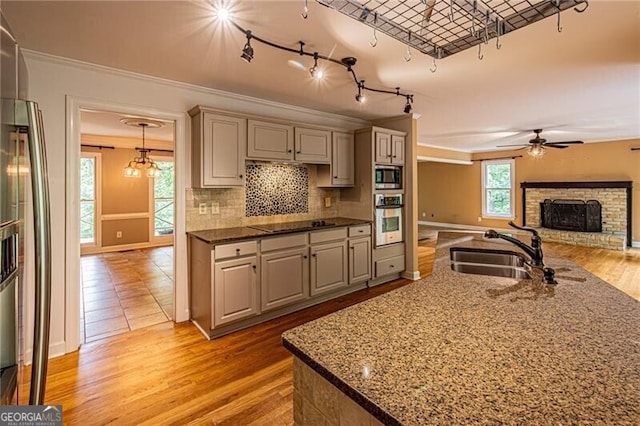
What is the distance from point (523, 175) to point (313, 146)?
23.2 feet

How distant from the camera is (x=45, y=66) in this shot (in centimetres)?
249

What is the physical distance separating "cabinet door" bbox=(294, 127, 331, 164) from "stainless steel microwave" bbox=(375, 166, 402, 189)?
0.76 meters

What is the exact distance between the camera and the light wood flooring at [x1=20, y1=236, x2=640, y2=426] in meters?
1.92

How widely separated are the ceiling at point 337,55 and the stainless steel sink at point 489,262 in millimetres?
1534

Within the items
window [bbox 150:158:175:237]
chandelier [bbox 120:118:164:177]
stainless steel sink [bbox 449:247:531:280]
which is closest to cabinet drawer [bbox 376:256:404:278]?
stainless steel sink [bbox 449:247:531:280]

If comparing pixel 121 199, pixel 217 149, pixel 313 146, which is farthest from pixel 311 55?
pixel 121 199

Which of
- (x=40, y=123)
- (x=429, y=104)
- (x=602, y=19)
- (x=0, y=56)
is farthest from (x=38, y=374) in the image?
(x=429, y=104)

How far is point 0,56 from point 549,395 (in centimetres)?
160

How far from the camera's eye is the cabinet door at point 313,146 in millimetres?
3672

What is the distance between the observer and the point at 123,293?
4082 millimetres

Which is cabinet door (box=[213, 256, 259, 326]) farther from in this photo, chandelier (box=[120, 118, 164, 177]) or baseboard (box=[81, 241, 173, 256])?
baseboard (box=[81, 241, 173, 256])

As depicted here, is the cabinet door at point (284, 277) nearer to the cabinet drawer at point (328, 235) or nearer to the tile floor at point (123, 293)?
the cabinet drawer at point (328, 235)

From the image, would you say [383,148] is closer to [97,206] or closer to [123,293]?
[123,293]

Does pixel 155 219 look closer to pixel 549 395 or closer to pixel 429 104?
pixel 429 104
